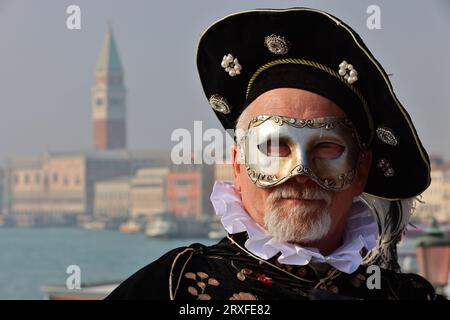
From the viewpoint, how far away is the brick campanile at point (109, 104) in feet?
341

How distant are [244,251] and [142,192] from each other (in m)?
80.0

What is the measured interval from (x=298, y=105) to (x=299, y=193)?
0.27 m

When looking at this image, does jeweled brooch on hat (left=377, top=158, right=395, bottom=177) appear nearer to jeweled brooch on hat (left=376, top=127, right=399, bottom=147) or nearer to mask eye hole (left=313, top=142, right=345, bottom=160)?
jeweled brooch on hat (left=376, top=127, right=399, bottom=147)

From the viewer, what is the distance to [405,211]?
186 inches

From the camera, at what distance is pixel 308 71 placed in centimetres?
438

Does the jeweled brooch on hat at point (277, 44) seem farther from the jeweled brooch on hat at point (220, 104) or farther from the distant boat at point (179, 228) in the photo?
the distant boat at point (179, 228)

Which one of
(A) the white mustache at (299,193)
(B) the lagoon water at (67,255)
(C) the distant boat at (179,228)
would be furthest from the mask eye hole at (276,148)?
(C) the distant boat at (179,228)

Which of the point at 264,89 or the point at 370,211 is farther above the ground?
the point at 264,89

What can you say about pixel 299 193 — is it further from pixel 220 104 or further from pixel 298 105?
pixel 220 104

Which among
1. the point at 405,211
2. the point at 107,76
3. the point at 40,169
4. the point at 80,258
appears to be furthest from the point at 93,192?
the point at 405,211

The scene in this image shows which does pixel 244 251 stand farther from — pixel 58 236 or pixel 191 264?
pixel 58 236

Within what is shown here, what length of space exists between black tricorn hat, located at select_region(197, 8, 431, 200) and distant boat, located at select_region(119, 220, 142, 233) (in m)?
72.3

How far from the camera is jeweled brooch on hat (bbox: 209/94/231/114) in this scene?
4.52 meters

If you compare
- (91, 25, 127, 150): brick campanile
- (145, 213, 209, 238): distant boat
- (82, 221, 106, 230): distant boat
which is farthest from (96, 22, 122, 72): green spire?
(145, 213, 209, 238): distant boat
